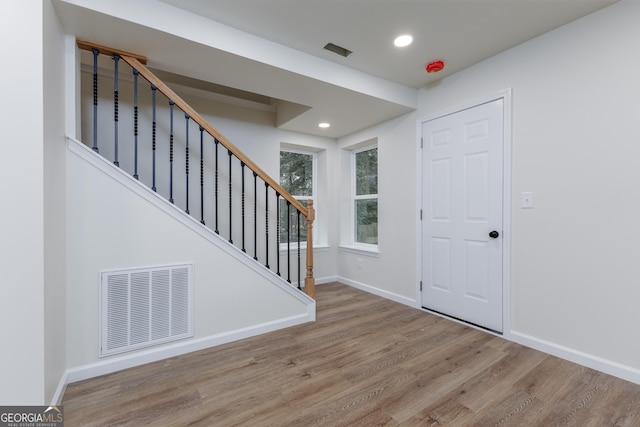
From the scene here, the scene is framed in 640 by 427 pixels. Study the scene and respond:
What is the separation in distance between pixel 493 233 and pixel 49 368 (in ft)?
10.5

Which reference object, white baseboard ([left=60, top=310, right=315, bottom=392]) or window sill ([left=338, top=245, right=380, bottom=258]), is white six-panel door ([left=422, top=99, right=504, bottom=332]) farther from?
white baseboard ([left=60, top=310, right=315, bottom=392])

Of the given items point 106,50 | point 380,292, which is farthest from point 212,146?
point 380,292

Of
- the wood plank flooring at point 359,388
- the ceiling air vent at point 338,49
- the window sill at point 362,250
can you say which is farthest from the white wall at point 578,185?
the window sill at point 362,250

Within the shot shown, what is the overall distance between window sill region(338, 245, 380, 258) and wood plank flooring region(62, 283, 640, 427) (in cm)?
140

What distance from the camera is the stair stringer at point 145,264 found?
1.80m

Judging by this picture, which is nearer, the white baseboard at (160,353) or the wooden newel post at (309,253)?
the white baseboard at (160,353)

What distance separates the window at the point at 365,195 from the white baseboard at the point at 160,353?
1.80 meters

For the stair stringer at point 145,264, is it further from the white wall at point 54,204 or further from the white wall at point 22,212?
the white wall at point 22,212

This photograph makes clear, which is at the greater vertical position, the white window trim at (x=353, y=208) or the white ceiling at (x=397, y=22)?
the white ceiling at (x=397, y=22)

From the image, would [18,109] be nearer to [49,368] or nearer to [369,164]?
[49,368]

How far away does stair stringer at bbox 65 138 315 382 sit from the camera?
1.80 m

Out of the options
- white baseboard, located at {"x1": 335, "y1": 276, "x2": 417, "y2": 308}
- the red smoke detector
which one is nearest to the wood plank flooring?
white baseboard, located at {"x1": 335, "y1": 276, "x2": 417, "y2": 308}

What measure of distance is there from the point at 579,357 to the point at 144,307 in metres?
3.16

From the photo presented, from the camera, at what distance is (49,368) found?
1480 mm
